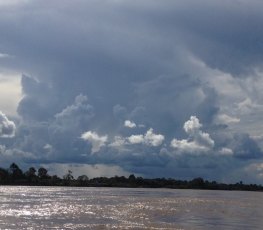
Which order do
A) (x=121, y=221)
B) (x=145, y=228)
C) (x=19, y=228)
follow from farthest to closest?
(x=121, y=221), (x=145, y=228), (x=19, y=228)

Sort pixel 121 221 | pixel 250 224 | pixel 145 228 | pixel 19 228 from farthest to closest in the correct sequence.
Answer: pixel 250 224 → pixel 121 221 → pixel 145 228 → pixel 19 228

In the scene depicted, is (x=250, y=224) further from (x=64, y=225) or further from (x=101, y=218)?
(x=64, y=225)

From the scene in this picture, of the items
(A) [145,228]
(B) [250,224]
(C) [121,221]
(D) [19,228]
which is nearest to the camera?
(D) [19,228]

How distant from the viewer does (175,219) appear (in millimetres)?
58125

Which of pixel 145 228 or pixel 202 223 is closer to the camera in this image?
pixel 145 228

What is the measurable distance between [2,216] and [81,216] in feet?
27.5

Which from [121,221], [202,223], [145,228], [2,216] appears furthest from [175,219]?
[2,216]

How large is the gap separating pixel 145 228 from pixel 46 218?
12250 mm

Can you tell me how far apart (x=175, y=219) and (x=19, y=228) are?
20255 mm

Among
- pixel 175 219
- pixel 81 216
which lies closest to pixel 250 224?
pixel 175 219

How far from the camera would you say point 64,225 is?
155 ft

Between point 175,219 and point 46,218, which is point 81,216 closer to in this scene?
point 46,218

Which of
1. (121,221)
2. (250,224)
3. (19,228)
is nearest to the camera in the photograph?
(19,228)

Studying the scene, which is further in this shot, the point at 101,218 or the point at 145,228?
the point at 101,218
